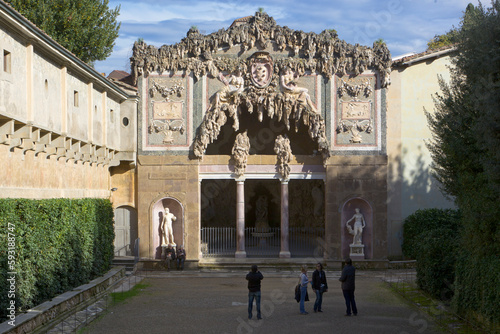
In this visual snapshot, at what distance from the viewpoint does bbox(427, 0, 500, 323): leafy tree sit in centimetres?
1378

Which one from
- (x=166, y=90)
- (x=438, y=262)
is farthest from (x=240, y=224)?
(x=438, y=262)

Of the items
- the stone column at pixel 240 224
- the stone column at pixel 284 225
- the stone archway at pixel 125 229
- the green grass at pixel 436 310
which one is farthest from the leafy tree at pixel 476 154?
the stone archway at pixel 125 229

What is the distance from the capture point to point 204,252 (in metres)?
31.3

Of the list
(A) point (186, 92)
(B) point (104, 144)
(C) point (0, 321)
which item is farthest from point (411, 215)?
(C) point (0, 321)

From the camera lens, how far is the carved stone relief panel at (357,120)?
29938mm

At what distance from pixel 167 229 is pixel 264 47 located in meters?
9.78

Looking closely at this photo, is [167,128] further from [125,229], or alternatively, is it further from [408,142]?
[408,142]

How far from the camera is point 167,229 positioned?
29797 millimetres

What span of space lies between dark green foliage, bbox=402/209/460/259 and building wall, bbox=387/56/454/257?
686 millimetres

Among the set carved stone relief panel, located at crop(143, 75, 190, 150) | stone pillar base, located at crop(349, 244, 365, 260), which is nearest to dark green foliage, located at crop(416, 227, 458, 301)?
stone pillar base, located at crop(349, 244, 365, 260)

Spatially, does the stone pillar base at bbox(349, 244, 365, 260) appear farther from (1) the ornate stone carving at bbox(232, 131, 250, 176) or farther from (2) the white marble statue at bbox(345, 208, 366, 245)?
(1) the ornate stone carving at bbox(232, 131, 250, 176)

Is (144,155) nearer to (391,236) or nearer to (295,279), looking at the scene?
(295,279)

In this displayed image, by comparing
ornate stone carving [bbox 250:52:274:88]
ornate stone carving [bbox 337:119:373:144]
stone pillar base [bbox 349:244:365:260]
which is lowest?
stone pillar base [bbox 349:244:365:260]

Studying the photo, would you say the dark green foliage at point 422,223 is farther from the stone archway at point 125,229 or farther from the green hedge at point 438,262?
the stone archway at point 125,229
